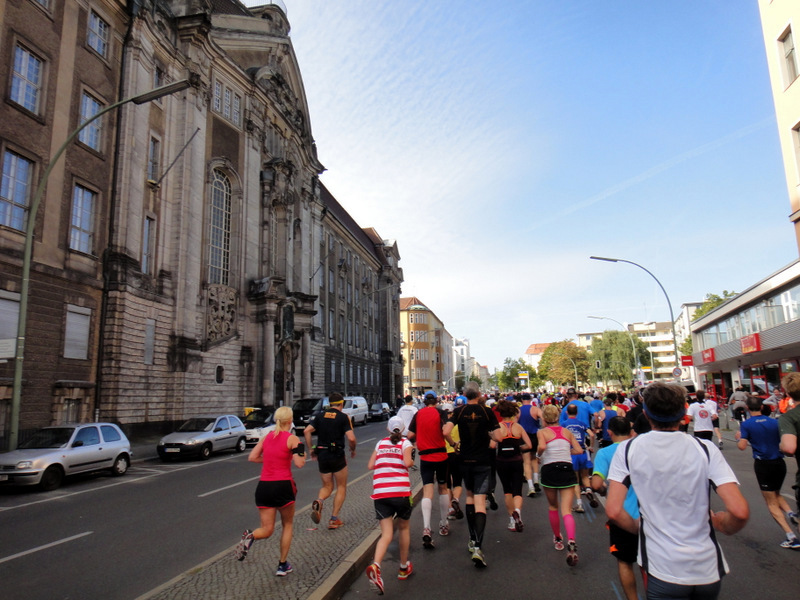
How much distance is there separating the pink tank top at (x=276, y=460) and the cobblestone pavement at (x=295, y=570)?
898mm

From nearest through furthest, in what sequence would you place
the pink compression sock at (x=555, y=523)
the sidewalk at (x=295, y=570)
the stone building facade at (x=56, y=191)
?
the sidewalk at (x=295, y=570), the pink compression sock at (x=555, y=523), the stone building facade at (x=56, y=191)

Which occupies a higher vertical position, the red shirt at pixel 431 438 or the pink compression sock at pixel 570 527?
the red shirt at pixel 431 438

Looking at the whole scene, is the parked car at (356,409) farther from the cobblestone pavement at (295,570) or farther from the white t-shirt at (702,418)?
the cobblestone pavement at (295,570)

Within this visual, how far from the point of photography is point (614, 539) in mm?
4117

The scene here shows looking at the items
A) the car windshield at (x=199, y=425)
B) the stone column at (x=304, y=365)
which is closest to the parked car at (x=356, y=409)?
the stone column at (x=304, y=365)

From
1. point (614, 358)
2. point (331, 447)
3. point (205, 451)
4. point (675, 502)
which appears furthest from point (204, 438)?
point (614, 358)

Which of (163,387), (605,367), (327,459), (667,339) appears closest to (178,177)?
(163,387)

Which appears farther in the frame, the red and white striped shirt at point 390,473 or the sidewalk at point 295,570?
the red and white striped shirt at point 390,473

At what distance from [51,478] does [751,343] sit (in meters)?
34.2

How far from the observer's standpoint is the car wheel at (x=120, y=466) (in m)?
13.7

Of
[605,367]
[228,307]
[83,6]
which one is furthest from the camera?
[605,367]

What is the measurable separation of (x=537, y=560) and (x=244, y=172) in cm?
3140

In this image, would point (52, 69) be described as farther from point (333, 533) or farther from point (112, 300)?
point (333, 533)

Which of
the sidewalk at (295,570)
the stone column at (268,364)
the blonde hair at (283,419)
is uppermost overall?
the stone column at (268,364)
